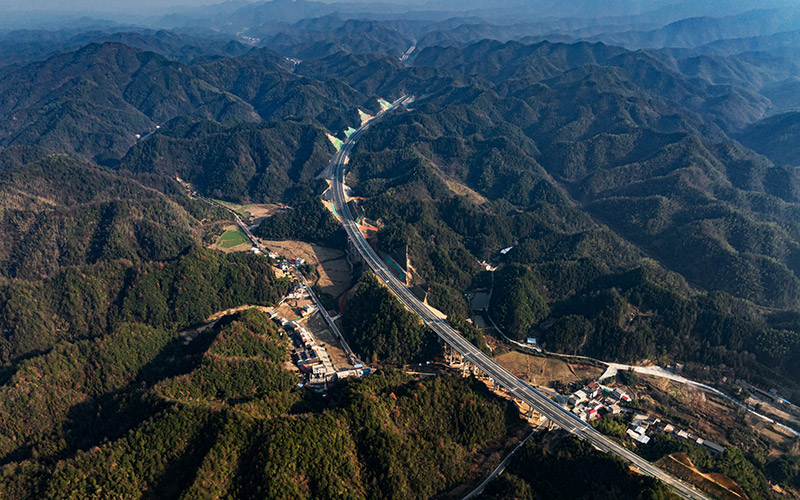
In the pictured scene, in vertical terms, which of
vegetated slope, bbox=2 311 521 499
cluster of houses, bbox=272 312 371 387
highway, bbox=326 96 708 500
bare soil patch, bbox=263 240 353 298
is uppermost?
vegetated slope, bbox=2 311 521 499

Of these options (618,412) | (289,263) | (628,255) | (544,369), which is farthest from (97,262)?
(628,255)

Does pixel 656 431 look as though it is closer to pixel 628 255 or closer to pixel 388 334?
pixel 388 334

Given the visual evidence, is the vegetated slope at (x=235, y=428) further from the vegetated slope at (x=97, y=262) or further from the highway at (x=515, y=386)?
the vegetated slope at (x=97, y=262)

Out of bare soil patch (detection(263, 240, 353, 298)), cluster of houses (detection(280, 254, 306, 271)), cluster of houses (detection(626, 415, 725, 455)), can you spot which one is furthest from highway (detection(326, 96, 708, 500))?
cluster of houses (detection(280, 254, 306, 271))

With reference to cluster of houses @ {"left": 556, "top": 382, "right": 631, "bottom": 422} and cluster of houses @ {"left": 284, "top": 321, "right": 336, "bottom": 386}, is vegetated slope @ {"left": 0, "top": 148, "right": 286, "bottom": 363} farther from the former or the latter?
cluster of houses @ {"left": 556, "top": 382, "right": 631, "bottom": 422}

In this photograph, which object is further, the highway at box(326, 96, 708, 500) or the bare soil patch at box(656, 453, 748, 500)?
the highway at box(326, 96, 708, 500)

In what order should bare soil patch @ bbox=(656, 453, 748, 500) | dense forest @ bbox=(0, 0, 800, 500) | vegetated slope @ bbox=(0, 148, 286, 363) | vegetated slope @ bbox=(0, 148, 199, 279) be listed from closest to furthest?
dense forest @ bbox=(0, 0, 800, 500) → bare soil patch @ bbox=(656, 453, 748, 500) → vegetated slope @ bbox=(0, 148, 286, 363) → vegetated slope @ bbox=(0, 148, 199, 279)
